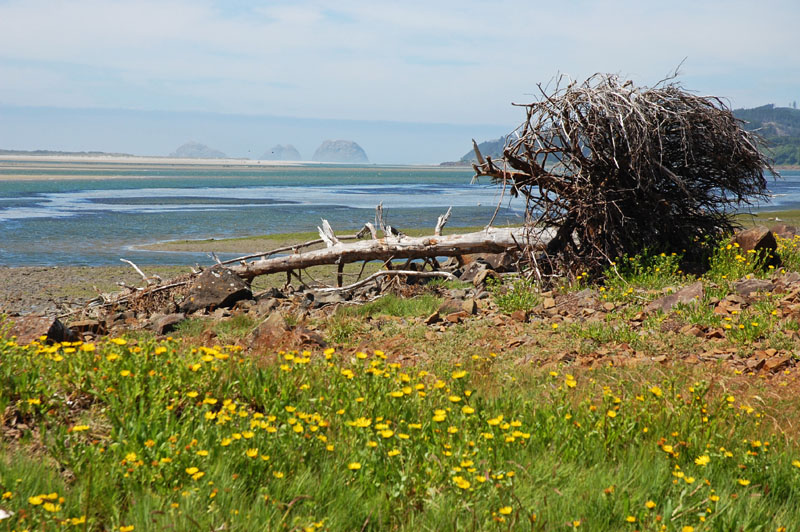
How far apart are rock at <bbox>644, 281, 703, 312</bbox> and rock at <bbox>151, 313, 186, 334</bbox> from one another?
6.59m

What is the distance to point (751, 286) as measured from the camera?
8.55 m

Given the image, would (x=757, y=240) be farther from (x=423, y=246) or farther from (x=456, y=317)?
(x=423, y=246)

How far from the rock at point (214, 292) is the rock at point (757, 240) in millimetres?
8308

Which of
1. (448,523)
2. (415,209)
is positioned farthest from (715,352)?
(415,209)

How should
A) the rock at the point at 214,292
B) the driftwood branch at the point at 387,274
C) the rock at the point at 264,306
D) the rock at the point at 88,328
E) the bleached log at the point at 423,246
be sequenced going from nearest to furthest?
1. the rock at the point at 88,328
2. the rock at the point at 264,306
3. the rock at the point at 214,292
4. the driftwood branch at the point at 387,274
5. the bleached log at the point at 423,246

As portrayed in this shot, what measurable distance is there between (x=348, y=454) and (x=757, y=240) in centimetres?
900

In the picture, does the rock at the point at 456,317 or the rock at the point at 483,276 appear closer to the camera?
the rock at the point at 456,317

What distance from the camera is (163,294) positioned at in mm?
12438

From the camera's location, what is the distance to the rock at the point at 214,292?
1157 centimetres

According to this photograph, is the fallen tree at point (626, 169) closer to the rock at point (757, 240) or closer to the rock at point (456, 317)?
the rock at point (757, 240)

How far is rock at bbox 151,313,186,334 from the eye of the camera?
31.8ft

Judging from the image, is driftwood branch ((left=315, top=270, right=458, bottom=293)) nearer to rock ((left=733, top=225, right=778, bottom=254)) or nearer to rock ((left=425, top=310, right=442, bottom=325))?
rock ((left=425, top=310, right=442, bottom=325))

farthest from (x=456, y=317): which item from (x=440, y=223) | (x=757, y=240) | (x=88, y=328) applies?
(x=88, y=328)

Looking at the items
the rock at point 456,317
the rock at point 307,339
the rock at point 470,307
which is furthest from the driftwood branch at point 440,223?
the rock at point 307,339
